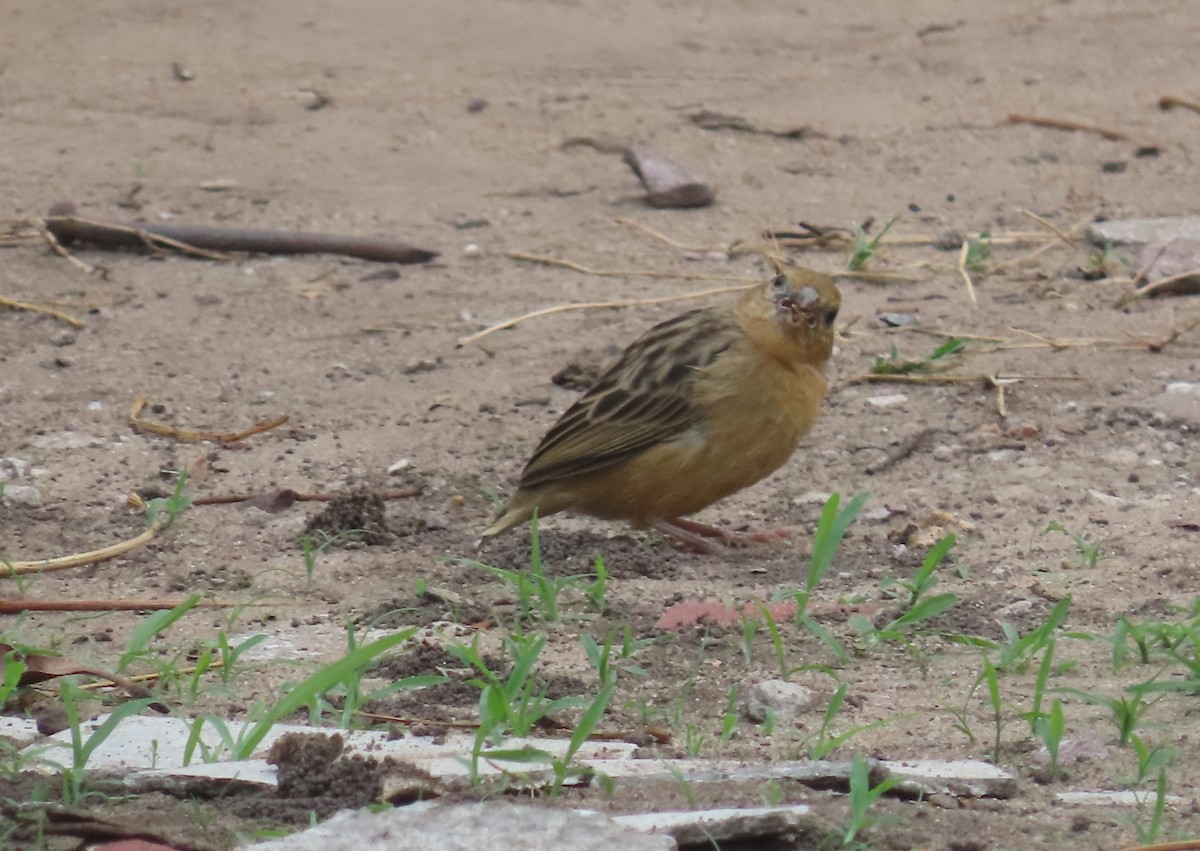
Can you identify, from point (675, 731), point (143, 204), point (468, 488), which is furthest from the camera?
point (143, 204)

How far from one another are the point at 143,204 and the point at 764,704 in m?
5.40

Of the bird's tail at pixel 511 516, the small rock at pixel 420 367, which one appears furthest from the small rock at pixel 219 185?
the bird's tail at pixel 511 516

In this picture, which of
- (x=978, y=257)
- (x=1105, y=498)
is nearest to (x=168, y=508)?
(x=1105, y=498)

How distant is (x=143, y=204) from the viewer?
8.14 m

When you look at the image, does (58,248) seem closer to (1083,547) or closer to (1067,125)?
(1083,547)

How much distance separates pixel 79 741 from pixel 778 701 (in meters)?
1.35

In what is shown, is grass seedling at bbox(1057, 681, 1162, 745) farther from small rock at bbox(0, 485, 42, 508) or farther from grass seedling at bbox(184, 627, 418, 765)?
small rock at bbox(0, 485, 42, 508)

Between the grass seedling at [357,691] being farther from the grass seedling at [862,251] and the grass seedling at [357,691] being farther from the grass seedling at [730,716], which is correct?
the grass seedling at [862,251]

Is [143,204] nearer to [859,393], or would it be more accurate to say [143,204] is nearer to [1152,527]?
[859,393]

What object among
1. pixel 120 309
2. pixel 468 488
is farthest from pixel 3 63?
pixel 468 488

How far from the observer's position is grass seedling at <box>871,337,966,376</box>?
621cm

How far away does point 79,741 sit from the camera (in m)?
3.10

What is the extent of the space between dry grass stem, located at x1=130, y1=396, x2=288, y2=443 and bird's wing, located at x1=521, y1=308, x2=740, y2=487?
3.77ft

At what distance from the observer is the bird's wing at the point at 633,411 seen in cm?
509
